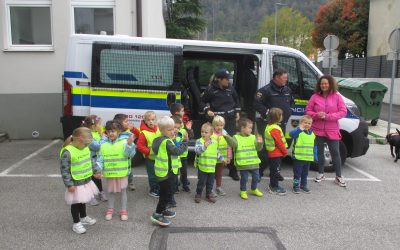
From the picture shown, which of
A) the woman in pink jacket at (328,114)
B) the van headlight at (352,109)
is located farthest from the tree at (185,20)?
the woman in pink jacket at (328,114)

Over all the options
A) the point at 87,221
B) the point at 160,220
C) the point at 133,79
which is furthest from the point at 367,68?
the point at 87,221

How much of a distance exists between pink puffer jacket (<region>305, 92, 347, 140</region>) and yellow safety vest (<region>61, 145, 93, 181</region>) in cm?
353

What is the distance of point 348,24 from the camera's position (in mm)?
31109

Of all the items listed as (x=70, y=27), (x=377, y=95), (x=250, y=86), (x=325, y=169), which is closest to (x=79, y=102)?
(x=250, y=86)

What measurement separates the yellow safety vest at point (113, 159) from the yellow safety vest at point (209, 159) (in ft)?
3.68

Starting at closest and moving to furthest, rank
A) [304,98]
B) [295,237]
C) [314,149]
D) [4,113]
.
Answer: [295,237] → [314,149] → [304,98] → [4,113]

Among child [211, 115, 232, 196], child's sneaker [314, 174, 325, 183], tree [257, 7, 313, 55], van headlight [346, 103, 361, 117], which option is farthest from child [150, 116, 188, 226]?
tree [257, 7, 313, 55]

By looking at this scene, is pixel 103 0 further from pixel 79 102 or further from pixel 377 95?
pixel 377 95

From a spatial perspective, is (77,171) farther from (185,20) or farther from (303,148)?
(185,20)

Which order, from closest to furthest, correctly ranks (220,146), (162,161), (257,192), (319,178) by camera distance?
(162,161)
(220,146)
(257,192)
(319,178)

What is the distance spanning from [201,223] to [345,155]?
3527mm

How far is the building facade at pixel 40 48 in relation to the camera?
966 cm

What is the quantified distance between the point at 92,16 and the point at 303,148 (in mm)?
6501

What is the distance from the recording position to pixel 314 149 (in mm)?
6574
